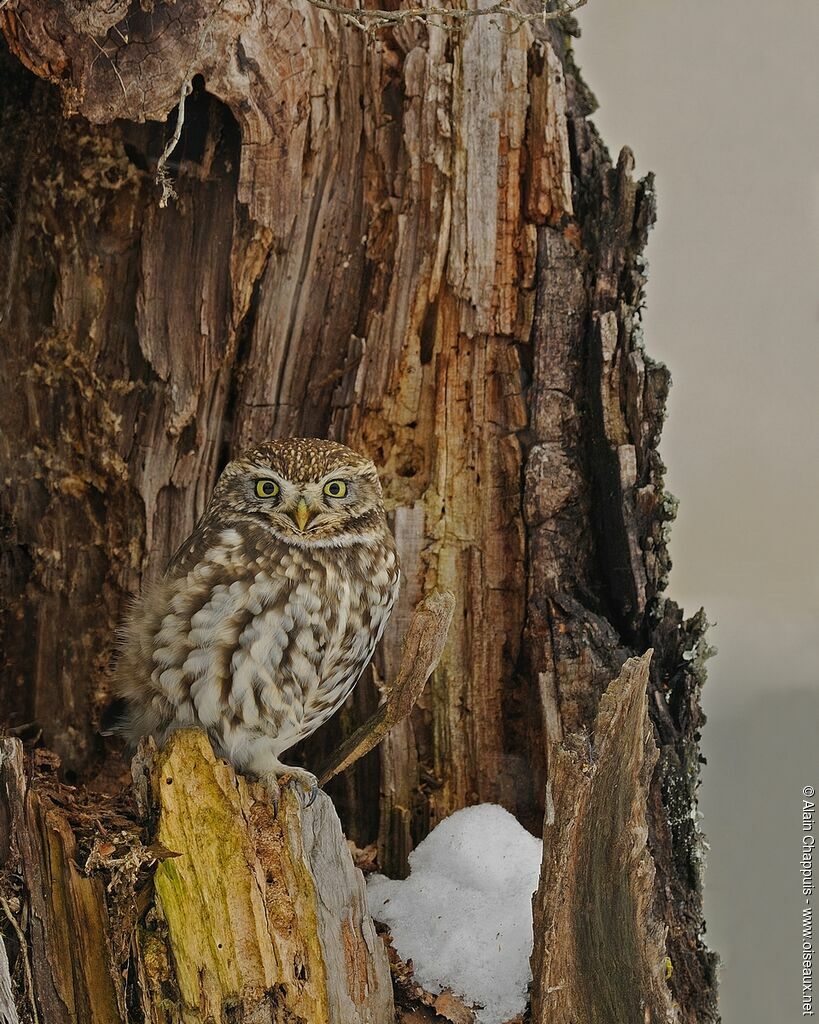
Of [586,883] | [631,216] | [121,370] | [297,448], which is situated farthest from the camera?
[121,370]

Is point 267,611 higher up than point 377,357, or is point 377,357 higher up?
point 377,357

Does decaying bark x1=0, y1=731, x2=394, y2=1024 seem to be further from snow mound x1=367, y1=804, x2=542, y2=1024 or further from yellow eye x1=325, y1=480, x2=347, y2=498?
yellow eye x1=325, y1=480, x2=347, y2=498

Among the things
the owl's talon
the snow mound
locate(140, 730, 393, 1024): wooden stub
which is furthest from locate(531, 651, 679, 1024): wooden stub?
the owl's talon

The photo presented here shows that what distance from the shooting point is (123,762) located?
290cm

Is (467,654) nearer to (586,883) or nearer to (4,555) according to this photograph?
(586,883)

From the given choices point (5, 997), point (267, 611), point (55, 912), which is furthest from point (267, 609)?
point (5, 997)

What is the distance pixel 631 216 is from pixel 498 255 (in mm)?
338

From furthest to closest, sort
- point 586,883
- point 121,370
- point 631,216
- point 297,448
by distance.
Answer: point 121,370, point 631,216, point 297,448, point 586,883

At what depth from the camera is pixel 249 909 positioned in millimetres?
1919

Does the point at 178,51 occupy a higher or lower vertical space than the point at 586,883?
higher

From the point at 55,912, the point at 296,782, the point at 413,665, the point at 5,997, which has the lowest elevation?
the point at 5,997

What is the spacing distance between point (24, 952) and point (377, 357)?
154cm

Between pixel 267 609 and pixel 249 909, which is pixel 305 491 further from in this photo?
pixel 249 909

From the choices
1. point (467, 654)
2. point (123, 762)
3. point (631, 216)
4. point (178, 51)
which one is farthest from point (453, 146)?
point (123, 762)
